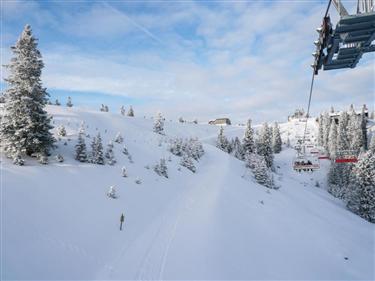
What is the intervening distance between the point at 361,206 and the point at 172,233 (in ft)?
138

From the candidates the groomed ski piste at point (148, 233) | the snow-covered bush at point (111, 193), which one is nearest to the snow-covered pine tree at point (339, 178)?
the groomed ski piste at point (148, 233)

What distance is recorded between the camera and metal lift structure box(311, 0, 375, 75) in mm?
9250

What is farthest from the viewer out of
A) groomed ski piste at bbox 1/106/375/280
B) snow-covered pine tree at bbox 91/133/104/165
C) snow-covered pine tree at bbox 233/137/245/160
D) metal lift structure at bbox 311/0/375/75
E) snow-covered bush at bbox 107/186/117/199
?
snow-covered pine tree at bbox 233/137/245/160

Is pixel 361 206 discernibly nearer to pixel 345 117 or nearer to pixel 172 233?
pixel 172 233

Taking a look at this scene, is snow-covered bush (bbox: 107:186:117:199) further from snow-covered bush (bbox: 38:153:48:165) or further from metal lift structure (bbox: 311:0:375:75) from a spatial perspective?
metal lift structure (bbox: 311:0:375:75)

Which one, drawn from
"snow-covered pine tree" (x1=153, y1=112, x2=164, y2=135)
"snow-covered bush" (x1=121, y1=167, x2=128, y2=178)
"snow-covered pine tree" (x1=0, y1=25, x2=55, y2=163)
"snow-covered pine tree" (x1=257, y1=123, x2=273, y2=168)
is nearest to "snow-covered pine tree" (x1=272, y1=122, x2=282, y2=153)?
"snow-covered pine tree" (x1=257, y1=123, x2=273, y2=168)

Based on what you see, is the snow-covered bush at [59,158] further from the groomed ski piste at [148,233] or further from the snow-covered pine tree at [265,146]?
the snow-covered pine tree at [265,146]

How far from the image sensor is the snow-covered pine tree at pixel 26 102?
65.3 ft

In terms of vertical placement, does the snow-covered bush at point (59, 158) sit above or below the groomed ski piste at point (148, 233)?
above

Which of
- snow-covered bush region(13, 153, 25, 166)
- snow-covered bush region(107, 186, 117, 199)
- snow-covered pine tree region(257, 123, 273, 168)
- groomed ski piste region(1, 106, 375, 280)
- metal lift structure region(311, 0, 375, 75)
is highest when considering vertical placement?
metal lift structure region(311, 0, 375, 75)

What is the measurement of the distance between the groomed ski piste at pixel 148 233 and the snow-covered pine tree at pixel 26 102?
155 centimetres

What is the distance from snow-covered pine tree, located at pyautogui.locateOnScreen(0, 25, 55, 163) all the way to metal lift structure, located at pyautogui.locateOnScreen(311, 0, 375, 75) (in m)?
18.0

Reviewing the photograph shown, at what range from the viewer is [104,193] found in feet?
65.2

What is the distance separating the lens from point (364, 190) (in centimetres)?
4803
